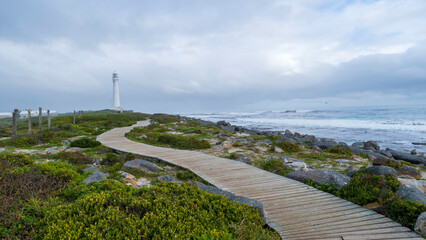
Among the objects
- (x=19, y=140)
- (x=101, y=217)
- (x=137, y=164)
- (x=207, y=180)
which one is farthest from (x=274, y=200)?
(x=19, y=140)

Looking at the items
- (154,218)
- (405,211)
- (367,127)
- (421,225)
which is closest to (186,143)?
(154,218)

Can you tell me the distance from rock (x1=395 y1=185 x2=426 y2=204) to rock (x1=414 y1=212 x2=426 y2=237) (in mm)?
985

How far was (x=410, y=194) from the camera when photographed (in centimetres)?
507

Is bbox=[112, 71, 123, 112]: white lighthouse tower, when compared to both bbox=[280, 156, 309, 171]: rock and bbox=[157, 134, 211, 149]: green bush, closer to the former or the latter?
bbox=[157, 134, 211, 149]: green bush

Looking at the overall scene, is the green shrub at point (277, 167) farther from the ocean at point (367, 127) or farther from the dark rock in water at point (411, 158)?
the ocean at point (367, 127)

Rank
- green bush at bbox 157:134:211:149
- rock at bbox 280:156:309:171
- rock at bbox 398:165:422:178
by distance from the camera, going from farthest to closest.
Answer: green bush at bbox 157:134:211:149
rock at bbox 280:156:309:171
rock at bbox 398:165:422:178

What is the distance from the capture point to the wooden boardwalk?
4000mm

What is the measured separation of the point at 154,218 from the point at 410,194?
551 cm

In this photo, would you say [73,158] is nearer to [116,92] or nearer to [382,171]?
[382,171]

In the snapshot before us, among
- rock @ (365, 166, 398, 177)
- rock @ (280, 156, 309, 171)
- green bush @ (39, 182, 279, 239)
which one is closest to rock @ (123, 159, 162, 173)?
green bush @ (39, 182, 279, 239)

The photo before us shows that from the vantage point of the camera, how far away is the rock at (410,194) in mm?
4898

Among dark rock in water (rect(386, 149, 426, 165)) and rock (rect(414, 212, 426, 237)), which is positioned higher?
rock (rect(414, 212, 426, 237))

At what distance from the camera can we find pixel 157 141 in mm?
16641

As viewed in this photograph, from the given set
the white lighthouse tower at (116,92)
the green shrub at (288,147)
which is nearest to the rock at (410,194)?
the green shrub at (288,147)
